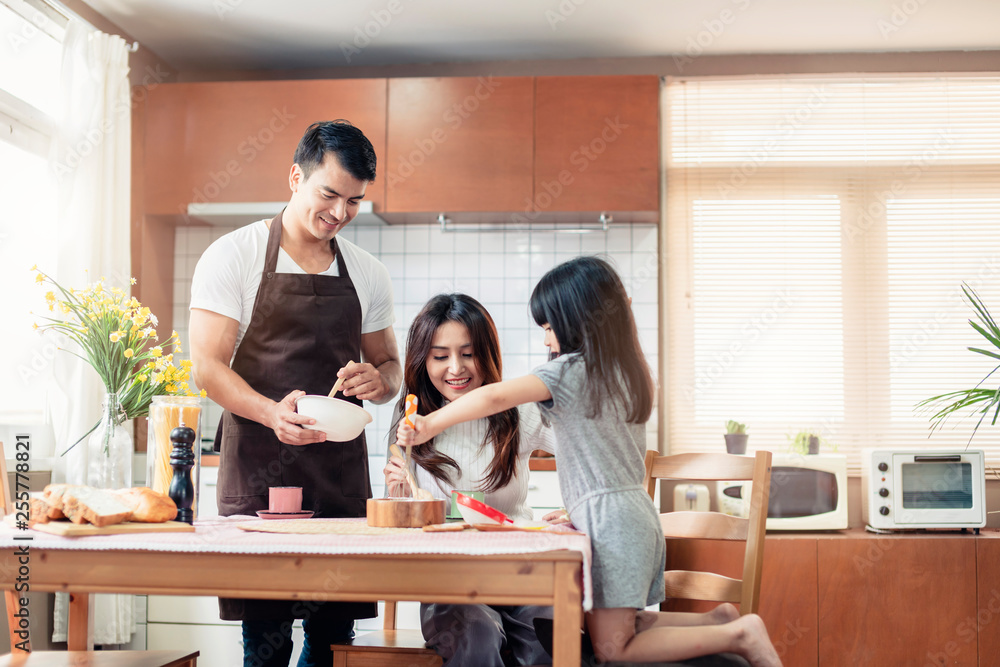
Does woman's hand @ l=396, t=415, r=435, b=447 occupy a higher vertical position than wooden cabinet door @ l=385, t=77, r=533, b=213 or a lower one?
lower

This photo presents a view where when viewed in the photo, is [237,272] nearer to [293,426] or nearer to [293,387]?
[293,387]

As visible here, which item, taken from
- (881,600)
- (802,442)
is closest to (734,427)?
(802,442)

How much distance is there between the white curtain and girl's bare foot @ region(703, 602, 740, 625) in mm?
2185

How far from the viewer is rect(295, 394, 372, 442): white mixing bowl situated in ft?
4.63

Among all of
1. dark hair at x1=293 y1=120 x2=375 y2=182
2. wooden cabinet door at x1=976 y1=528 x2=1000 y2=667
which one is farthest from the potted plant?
dark hair at x1=293 y1=120 x2=375 y2=182

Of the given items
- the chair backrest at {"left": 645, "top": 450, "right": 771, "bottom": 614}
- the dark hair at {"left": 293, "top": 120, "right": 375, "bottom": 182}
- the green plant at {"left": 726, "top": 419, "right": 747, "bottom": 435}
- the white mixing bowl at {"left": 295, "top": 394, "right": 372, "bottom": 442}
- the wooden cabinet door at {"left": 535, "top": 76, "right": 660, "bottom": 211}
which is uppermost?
the wooden cabinet door at {"left": 535, "top": 76, "right": 660, "bottom": 211}

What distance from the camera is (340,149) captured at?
176 cm

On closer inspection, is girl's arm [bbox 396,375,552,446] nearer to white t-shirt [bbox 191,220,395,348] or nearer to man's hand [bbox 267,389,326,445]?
man's hand [bbox 267,389,326,445]

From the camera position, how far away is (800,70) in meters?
3.62

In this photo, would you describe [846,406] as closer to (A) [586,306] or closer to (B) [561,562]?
(A) [586,306]

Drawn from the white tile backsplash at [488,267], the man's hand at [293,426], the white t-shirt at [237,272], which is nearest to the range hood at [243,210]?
the white tile backsplash at [488,267]

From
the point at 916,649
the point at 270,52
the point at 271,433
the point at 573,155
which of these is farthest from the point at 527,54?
the point at 916,649

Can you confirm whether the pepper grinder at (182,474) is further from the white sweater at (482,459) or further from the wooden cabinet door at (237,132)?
the wooden cabinet door at (237,132)

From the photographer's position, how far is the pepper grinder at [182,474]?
130cm
